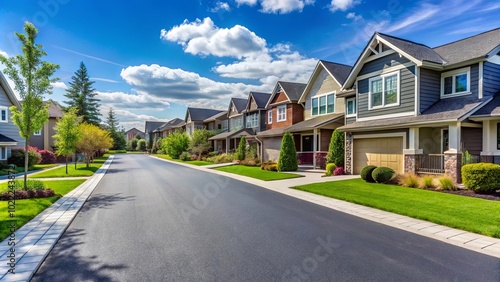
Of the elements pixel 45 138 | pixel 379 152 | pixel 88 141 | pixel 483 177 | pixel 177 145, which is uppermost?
pixel 45 138

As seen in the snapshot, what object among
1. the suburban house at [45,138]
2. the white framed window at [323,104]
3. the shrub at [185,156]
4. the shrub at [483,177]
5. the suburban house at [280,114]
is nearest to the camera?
the shrub at [483,177]

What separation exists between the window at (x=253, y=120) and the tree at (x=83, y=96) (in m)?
39.3

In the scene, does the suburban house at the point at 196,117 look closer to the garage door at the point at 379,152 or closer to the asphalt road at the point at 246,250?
the garage door at the point at 379,152

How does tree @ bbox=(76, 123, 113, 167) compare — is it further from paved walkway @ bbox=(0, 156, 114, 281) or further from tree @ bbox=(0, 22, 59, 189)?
paved walkway @ bbox=(0, 156, 114, 281)

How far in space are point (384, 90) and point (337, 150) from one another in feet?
16.1

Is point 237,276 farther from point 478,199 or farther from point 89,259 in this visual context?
point 478,199

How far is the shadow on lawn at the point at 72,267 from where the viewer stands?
14.5 ft

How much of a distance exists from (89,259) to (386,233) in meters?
6.31

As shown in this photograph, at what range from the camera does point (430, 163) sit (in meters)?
13.9

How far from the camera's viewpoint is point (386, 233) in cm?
668

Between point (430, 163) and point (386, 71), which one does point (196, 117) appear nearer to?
point (386, 71)

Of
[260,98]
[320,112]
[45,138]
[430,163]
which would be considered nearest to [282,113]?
[320,112]

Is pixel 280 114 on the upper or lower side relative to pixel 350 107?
upper

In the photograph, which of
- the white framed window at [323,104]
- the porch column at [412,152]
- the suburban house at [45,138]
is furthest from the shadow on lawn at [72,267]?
the suburban house at [45,138]
